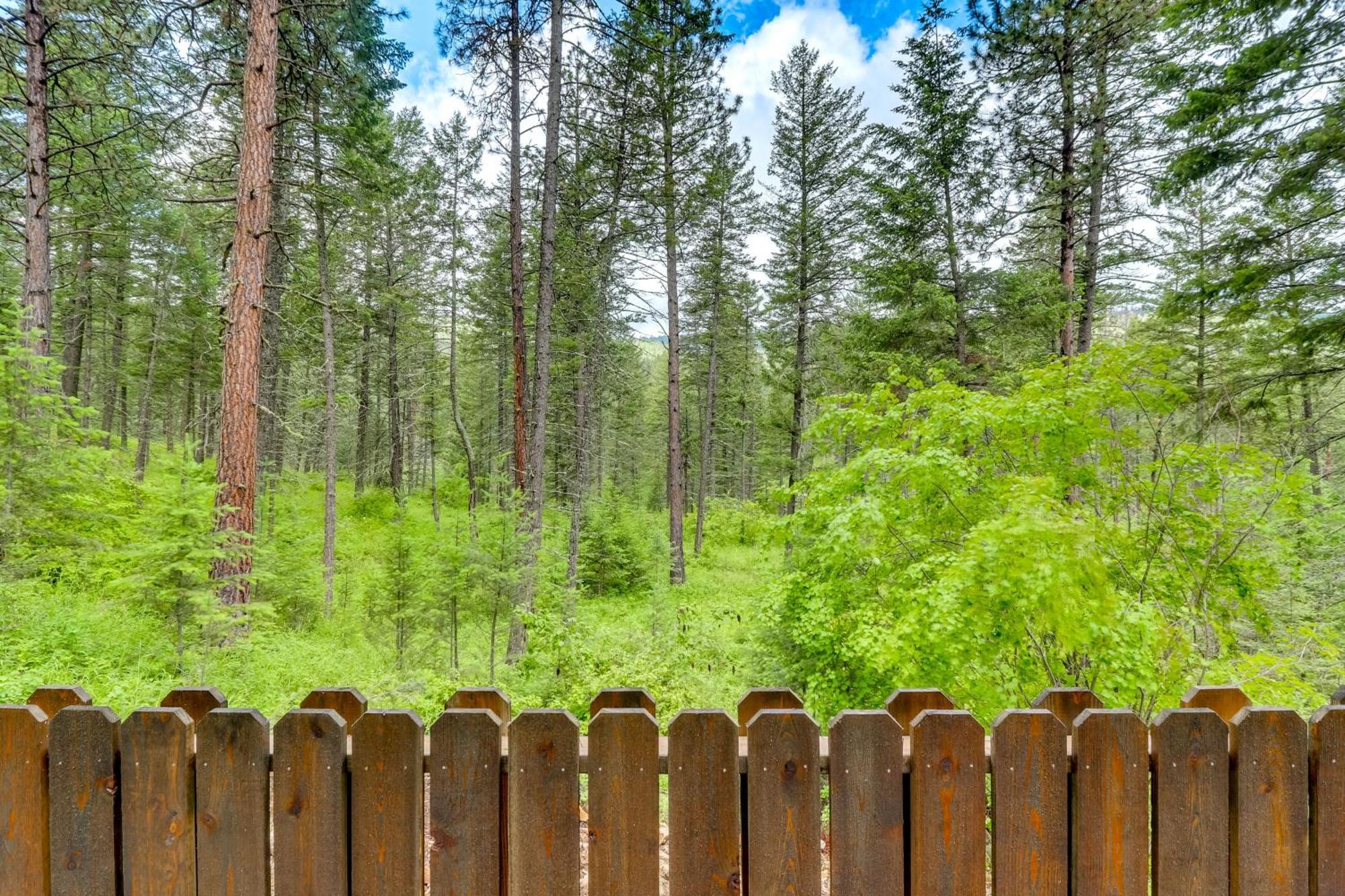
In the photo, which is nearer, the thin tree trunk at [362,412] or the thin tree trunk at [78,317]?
the thin tree trunk at [78,317]

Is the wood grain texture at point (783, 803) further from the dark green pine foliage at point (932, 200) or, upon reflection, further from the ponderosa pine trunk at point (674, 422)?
the ponderosa pine trunk at point (674, 422)

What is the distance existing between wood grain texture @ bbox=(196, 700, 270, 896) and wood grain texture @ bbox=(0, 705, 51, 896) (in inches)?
13.9

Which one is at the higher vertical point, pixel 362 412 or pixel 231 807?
pixel 362 412

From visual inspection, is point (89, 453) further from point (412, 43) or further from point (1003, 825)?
point (412, 43)

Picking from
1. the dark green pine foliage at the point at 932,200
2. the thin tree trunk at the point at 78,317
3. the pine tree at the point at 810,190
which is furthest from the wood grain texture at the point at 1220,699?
the thin tree trunk at the point at 78,317

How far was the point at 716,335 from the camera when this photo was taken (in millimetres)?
17516

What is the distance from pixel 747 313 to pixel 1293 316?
16.4 metres

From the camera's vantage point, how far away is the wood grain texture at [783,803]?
114cm

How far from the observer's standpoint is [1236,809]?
1.13 meters

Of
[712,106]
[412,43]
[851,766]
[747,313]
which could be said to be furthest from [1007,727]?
[747,313]

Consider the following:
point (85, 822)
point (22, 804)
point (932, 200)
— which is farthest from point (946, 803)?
point (932, 200)

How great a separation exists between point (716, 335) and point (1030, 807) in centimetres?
1699

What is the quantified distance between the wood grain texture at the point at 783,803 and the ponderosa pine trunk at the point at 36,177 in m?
9.60

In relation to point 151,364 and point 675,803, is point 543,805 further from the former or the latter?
point 151,364
